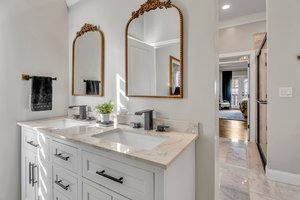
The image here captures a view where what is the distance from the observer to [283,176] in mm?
2152

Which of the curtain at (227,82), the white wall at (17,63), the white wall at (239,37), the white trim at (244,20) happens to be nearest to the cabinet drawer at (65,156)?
the white wall at (17,63)

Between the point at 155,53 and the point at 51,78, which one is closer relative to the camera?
the point at 155,53

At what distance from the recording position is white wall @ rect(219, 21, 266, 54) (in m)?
3.98

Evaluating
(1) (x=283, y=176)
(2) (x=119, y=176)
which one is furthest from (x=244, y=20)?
(2) (x=119, y=176)

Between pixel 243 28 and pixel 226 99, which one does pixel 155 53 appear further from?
pixel 226 99

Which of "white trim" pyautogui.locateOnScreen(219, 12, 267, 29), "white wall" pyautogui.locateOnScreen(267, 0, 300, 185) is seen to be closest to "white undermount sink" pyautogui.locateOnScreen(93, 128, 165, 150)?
"white wall" pyautogui.locateOnScreen(267, 0, 300, 185)

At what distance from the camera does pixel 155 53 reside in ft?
5.08

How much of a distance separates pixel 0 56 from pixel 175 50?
1.84 m

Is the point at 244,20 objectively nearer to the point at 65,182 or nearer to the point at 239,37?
the point at 239,37

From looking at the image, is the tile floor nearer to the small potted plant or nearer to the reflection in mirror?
the reflection in mirror

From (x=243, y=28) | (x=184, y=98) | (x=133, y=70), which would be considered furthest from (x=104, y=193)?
(x=243, y=28)

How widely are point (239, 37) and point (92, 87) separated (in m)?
3.89

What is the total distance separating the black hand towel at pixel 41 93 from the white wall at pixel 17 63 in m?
0.08

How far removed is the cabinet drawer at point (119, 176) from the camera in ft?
2.79
